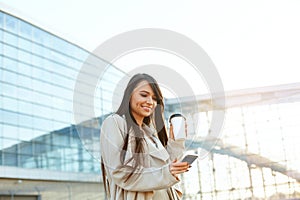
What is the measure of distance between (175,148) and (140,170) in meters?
0.21

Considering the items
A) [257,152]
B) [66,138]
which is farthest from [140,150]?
[66,138]

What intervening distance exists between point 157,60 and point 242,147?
826 inches

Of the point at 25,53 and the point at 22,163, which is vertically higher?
the point at 25,53

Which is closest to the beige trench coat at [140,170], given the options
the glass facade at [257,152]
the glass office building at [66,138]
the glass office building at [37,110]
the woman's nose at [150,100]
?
the woman's nose at [150,100]

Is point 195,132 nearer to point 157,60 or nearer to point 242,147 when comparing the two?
point 157,60

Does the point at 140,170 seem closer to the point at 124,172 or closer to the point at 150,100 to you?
the point at 124,172

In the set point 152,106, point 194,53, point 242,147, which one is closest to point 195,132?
point 152,106

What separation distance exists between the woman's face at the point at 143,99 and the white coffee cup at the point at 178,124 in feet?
0.28

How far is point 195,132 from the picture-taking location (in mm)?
1807

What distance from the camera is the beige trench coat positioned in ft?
5.01

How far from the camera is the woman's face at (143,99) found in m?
1.68

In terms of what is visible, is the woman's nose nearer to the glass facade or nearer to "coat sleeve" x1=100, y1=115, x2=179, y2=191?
"coat sleeve" x1=100, y1=115, x2=179, y2=191

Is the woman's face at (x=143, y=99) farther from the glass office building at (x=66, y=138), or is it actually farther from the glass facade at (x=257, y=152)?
the glass facade at (x=257, y=152)

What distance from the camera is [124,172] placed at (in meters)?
1.54
